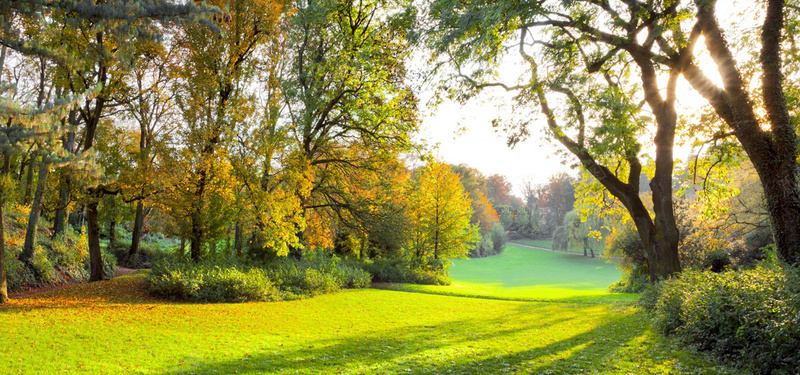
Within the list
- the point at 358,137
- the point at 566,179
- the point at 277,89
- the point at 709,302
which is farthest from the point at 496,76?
the point at 566,179

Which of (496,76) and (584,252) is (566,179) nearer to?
(584,252)

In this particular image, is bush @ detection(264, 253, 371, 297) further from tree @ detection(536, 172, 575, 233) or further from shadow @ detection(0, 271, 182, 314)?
tree @ detection(536, 172, 575, 233)

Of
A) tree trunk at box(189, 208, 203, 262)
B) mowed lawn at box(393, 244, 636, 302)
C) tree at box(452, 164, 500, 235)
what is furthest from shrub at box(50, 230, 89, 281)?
tree at box(452, 164, 500, 235)

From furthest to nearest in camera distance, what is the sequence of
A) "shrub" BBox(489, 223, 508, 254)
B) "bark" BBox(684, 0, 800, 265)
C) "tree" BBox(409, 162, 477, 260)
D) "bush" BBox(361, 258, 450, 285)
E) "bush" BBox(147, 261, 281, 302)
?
"shrub" BBox(489, 223, 508, 254) < "tree" BBox(409, 162, 477, 260) < "bush" BBox(361, 258, 450, 285) < "bush" BBox(147, 261, 281, 302) < "bark" BBox(684, 0, 800, 265)

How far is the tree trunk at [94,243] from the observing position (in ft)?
45.0

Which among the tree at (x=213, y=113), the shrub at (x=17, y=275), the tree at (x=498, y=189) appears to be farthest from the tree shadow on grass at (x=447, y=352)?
the tree at (x=498, y=189)

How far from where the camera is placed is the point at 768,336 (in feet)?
17.4

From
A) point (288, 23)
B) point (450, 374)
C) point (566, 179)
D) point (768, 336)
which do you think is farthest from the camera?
point (566, 179)

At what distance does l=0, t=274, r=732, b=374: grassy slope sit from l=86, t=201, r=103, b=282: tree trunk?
2.44 m

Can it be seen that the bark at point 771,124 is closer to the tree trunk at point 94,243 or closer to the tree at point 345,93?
the tree at point 345,93

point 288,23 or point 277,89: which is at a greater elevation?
point 288,23

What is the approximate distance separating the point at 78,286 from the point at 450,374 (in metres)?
13.5

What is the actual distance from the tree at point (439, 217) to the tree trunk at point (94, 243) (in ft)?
51.1

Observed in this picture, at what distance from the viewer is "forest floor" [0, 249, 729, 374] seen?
19.5ft
